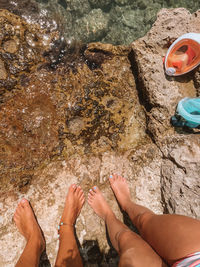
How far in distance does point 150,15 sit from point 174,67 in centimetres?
164

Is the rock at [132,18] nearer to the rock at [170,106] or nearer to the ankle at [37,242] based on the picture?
the rock at [170,106]

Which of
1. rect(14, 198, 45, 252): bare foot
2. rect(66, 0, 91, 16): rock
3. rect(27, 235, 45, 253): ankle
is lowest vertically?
rect(27, 235, 45, 253): ankle

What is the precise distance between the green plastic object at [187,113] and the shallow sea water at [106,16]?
5.75ft

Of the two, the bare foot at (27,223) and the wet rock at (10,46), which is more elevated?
the wet rock at (10,46)

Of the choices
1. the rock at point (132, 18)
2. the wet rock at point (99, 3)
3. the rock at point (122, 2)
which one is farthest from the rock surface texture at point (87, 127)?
the rock at point (122, 2)

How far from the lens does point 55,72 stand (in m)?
2.30

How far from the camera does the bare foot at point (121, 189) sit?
2.04 meters

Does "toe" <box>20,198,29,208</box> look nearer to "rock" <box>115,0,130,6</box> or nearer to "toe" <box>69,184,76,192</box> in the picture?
"toe" <box>69,184,76,192</box>

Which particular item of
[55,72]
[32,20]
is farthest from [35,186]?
[32,20]

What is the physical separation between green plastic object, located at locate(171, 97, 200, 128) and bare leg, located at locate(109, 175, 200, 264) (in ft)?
3.58

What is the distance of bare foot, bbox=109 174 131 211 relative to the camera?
204cm

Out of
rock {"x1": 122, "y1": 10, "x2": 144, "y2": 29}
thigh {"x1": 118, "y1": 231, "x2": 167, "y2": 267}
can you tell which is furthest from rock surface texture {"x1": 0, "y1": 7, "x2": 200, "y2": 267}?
rock {"x1": 122, "y1": 10, "x2": 144, "y2": 29}

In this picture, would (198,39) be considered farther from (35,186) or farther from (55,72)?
(35,186)

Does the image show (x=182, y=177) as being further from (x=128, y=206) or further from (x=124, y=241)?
(x=124, y=241)
